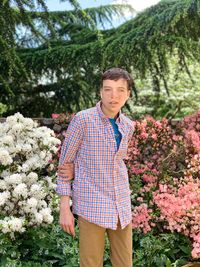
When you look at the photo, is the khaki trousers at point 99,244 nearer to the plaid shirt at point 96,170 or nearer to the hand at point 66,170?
the plaid shirt at point 96,170

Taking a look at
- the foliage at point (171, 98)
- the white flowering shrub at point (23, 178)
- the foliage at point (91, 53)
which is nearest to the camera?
Answer: the white flowering shrub at point (23, 178)

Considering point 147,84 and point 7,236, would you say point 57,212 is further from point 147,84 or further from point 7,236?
point 147,84

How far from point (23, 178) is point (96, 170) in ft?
4.30

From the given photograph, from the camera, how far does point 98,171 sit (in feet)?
6.38

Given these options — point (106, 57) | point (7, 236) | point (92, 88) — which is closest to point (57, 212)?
point (7, 236)

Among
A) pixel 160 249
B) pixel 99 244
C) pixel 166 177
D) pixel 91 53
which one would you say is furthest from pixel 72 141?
pixel 91 53

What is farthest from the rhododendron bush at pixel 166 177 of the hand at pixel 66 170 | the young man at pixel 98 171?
the hand at pixel 66 170

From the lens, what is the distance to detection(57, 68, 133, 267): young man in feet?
6.38

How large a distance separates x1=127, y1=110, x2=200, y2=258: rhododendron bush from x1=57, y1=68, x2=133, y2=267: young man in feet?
3.41

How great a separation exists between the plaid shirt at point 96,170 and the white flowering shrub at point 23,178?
2.92 ft

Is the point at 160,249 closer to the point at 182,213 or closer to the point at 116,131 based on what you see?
the point at 182,213

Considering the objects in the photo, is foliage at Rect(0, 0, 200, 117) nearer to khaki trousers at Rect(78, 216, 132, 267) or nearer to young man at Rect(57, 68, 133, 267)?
young man at Rect(57, 68, 133, 267)

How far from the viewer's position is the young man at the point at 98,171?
194 centimetres

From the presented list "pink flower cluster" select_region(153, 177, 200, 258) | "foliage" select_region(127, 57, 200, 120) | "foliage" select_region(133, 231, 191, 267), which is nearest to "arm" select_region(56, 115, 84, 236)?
"foliage" select_region(133, 231, 191, 267)
